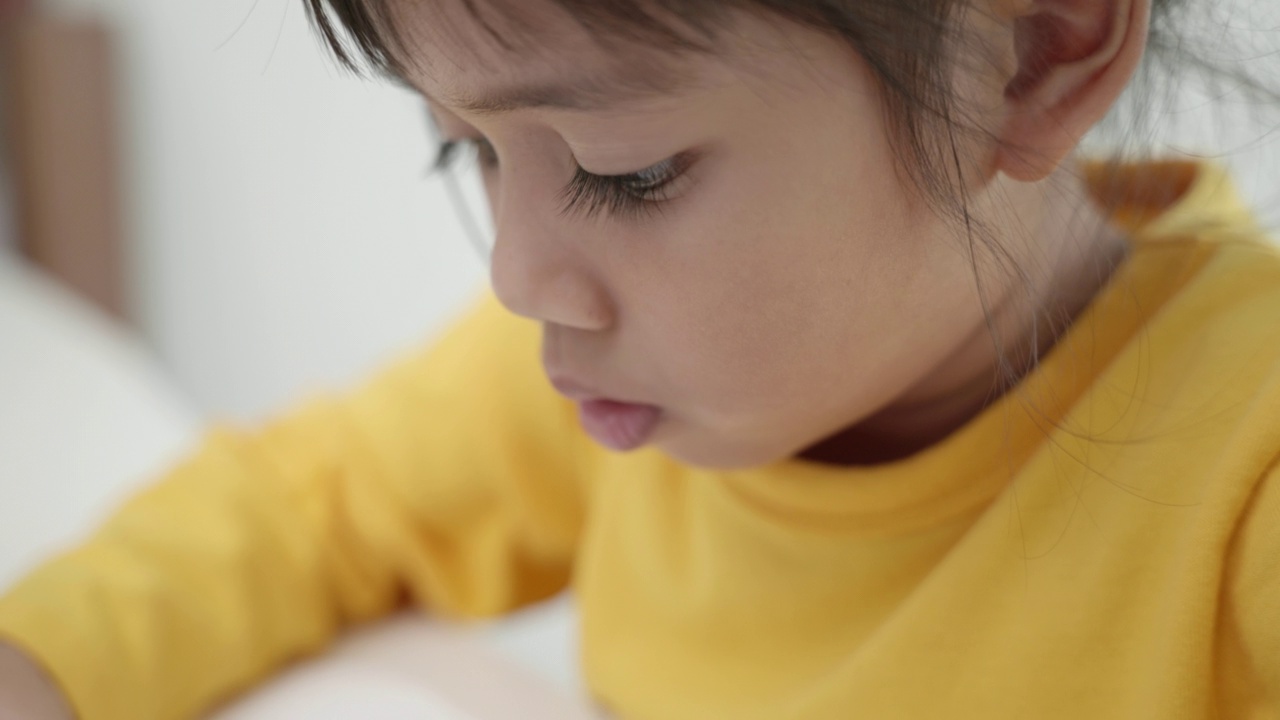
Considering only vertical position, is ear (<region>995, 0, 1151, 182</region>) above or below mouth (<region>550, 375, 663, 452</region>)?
above

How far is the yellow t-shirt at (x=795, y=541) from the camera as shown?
37 centimetres

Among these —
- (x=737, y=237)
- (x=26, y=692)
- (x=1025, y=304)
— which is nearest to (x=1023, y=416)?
(x=1025, y=304)

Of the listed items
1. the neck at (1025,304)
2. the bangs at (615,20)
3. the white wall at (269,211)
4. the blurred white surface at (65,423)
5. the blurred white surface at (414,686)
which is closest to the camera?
the bangs at (615,20)

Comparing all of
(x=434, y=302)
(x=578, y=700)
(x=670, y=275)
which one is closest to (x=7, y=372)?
(x=434, y=302)

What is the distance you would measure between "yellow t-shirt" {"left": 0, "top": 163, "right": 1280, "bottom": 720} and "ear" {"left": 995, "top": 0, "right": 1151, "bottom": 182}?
3.6 inches

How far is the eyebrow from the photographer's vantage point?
1.03 ft

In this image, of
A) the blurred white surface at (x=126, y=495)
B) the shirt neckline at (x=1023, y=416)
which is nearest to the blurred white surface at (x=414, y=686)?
the blurred white surface at (x=126, y=495)

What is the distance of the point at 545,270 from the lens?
37 centimetres

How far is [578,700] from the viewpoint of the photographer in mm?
558

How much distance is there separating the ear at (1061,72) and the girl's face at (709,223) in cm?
4

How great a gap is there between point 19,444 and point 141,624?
0.29 m

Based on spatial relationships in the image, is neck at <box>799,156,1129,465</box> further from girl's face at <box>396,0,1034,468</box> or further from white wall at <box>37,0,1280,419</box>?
white wall at <box>37,0,1280,419</box>

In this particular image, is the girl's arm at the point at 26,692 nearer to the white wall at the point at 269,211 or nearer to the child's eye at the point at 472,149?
the child's eye at the point at 472,149

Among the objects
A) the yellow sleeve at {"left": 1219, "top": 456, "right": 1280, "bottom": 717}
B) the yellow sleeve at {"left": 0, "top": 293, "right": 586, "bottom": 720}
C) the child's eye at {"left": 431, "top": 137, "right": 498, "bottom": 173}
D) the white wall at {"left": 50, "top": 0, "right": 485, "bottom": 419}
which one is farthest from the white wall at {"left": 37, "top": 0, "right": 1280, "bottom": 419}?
the yellow sleeve at {"left": 1219, "top": 456, "right": 1280, "bottom": 717}
